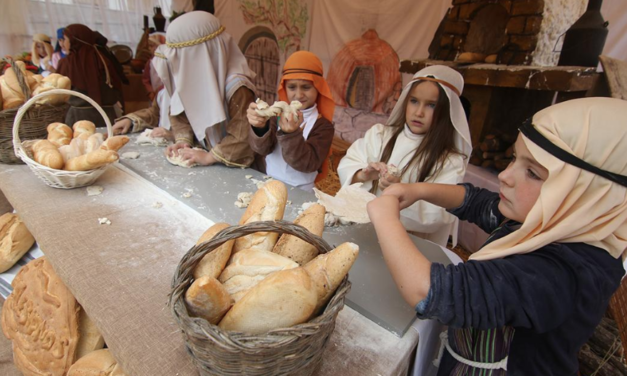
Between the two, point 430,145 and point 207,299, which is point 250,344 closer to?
point 207,299

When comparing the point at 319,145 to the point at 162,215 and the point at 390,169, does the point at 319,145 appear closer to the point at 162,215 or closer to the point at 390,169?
the point at 390,169

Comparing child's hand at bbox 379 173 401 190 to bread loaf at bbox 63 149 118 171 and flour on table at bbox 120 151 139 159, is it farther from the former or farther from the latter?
flour on table at bbox 120 151 139 159

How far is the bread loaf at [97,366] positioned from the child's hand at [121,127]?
2.06 meters

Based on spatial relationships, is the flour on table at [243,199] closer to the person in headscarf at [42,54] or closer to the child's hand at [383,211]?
the child's hand at [383,211]

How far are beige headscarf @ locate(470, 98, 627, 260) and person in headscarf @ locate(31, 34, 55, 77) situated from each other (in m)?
5.93

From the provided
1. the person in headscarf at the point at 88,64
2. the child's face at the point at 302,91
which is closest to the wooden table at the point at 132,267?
the child's face at the point at 302,91

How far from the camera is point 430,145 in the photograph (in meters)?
1.81

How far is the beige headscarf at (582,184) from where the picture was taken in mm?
692

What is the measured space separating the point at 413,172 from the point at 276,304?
57.4 inches

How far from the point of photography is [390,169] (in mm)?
1719

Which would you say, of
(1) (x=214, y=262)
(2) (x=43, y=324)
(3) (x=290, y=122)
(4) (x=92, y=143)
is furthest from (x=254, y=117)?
(2) (x=43, y=324)

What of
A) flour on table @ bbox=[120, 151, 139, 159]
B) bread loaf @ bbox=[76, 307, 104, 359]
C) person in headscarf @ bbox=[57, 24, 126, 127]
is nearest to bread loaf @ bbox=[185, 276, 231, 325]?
bread loaf @ bbox=[76, 307, 104, 359]

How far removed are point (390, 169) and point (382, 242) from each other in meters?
0.90

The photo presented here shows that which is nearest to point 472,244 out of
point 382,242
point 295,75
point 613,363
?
point 613,363
